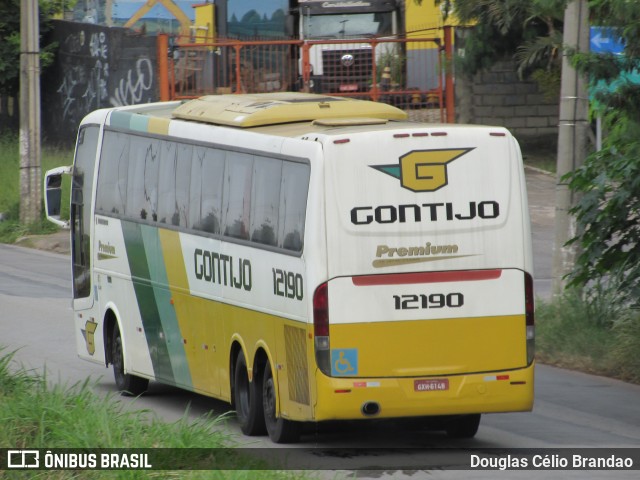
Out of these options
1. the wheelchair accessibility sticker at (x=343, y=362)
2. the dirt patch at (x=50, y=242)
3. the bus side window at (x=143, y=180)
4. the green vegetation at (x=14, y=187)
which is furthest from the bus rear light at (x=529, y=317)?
the green vegetation at (x=14, y=187)

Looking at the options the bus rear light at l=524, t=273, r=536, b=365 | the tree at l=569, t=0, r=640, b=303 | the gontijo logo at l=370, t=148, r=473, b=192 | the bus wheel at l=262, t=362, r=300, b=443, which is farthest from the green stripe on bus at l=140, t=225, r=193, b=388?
the tree at l=569, t=0, r=640, b=303

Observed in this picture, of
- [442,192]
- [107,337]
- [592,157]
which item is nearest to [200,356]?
[107,337]

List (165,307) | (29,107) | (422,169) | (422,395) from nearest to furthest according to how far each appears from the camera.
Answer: (422,395), (422,169), (165,307), (29,107)

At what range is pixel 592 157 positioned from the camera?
49.2ft

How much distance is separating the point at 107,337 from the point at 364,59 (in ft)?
56.0

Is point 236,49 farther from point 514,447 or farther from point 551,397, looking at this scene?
point 514,447

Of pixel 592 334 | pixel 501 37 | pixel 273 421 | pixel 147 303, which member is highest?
pixel 501 37

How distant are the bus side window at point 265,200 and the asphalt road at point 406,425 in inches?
65.4

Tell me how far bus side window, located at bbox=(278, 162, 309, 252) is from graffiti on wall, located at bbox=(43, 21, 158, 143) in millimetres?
23237

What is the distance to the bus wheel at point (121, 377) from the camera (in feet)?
49.9

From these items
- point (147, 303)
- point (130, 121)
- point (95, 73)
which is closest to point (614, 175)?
point (147, 303)

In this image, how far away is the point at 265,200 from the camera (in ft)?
39.9

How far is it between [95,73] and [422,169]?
1068 inches

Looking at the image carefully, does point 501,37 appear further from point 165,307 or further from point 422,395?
point 422,395
